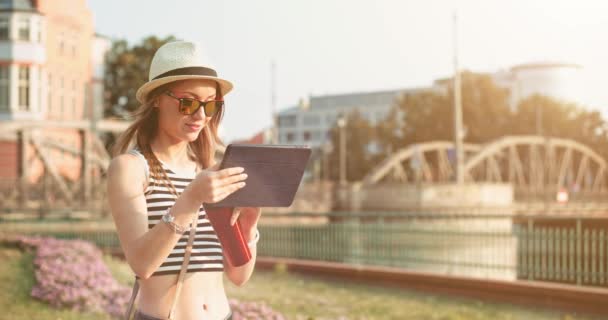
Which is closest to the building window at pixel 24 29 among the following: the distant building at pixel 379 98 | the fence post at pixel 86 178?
the fence post at pixel 86 178

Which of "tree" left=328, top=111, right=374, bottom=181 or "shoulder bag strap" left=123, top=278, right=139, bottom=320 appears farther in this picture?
"tree" left=328, top=111, right=374, bottom=181

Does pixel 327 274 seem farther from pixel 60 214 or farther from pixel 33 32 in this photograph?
pixel 33 32

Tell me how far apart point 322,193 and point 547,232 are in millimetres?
36859

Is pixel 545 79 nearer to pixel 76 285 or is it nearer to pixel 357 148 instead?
pixel 357 148

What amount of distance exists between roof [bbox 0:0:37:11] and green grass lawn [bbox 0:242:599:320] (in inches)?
1278

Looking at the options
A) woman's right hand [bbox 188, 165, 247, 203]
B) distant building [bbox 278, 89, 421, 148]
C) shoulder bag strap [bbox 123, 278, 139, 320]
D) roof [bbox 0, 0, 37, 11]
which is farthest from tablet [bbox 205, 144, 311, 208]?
distant building [bbox 278, 89, 421, 148]

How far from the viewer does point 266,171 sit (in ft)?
8.52

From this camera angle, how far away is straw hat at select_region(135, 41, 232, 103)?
9.23 ft

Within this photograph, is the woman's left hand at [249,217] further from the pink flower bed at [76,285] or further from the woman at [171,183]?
the pink flower bed at [76,285]

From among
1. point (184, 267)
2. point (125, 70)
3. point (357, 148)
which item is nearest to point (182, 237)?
point (184, 267)

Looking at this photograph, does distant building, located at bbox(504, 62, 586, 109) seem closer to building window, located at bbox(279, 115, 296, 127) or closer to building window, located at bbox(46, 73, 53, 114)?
building window, located at bbox(279, 115, 296, 127)

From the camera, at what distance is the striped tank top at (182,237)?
9.19ft

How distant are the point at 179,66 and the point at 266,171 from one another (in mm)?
493

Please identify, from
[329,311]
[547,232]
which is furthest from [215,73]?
[547,232]
